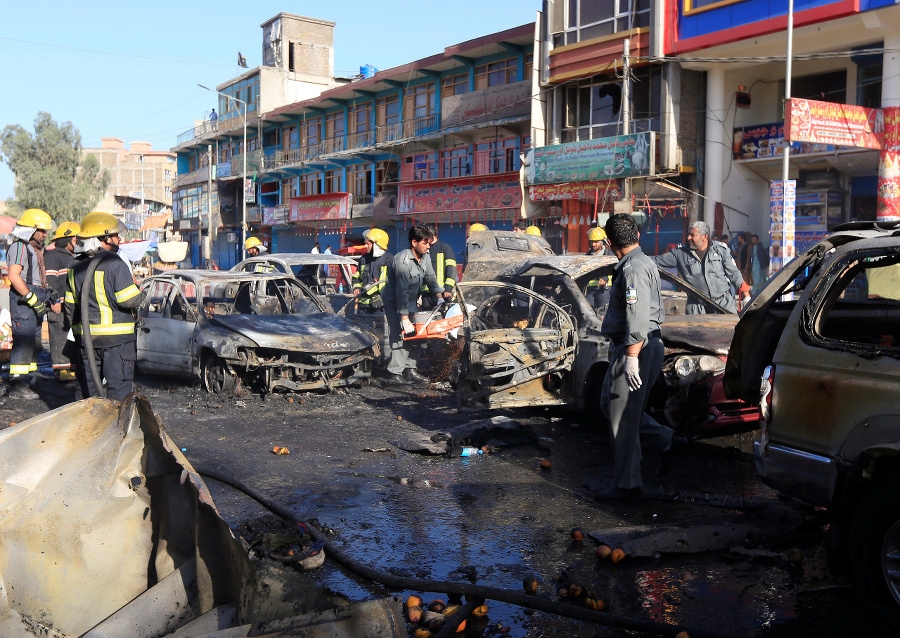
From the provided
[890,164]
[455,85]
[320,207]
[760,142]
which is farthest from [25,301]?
[320,207]

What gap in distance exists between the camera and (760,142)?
64.6ft

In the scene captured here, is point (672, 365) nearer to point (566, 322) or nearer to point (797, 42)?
point (566, 322)

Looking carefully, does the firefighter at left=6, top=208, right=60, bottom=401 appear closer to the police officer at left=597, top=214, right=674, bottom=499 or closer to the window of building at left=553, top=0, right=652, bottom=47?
the police officer at left=597, top=214, right=674, bottom=499

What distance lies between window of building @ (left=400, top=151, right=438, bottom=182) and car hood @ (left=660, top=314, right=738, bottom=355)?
2575 cm

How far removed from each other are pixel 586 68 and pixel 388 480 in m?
19.3

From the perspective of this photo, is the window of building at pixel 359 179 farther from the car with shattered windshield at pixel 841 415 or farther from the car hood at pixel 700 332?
the car with shattered windshield at pixel 841 415

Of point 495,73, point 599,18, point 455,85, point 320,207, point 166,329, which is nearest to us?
point 166,329

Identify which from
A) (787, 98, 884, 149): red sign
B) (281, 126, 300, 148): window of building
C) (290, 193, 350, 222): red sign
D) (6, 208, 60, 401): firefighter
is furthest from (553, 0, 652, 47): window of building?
(281, 126, 300, 148): window of building

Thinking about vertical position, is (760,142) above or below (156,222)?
above

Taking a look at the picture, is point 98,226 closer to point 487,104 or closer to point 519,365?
point 519,365

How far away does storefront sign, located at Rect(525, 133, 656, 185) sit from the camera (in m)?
20.4

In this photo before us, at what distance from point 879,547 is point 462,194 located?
25.7 metres

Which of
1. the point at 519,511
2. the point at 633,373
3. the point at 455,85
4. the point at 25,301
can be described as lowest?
the point at 519,511

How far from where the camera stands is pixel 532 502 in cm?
530
